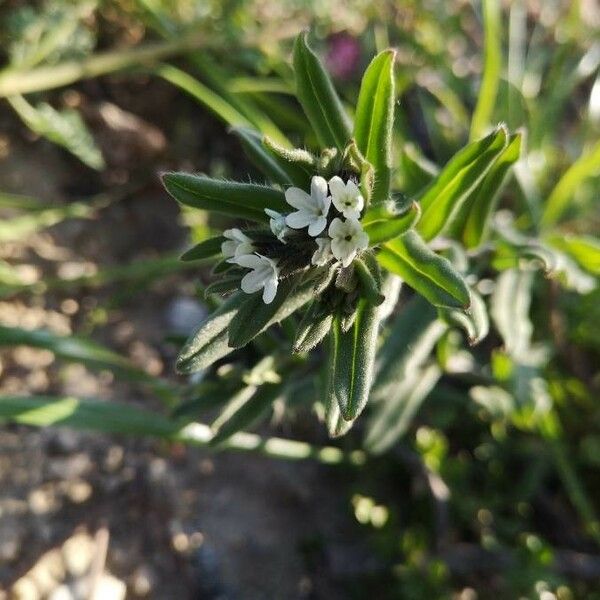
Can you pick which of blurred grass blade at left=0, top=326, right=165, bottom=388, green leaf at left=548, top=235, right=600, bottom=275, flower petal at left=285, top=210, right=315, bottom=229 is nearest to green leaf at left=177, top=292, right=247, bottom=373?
flower petal at left=285, top=210, right=315, bottom=229

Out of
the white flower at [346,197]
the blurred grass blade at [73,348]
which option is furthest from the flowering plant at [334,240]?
the blurred grass blade at [73,348]

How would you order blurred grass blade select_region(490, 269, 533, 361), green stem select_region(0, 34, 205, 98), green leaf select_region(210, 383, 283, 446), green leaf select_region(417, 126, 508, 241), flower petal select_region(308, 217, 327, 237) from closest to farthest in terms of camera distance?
flower petal select_region(308, 217, 327, 237)
green leaf select_region(417, 126, 508, 241)
green leaf select_region(210, 383, 283, 446)
blurred grass blade select_region(490, 269, 533, 361)
green stem select_region(0, 34, 205, 98)

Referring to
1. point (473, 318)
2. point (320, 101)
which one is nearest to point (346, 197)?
point (320, 101)

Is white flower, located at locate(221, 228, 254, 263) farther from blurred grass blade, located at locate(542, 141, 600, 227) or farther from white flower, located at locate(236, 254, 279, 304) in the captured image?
blurred grass blade, located at locate(542, 141, 600, 227)

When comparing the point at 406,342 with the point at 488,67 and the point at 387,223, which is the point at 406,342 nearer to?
Result: the point at 387,223

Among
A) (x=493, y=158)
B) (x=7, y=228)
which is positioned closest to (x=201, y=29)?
(x=7, y=228)

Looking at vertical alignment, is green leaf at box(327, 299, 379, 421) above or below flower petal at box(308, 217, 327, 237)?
below
